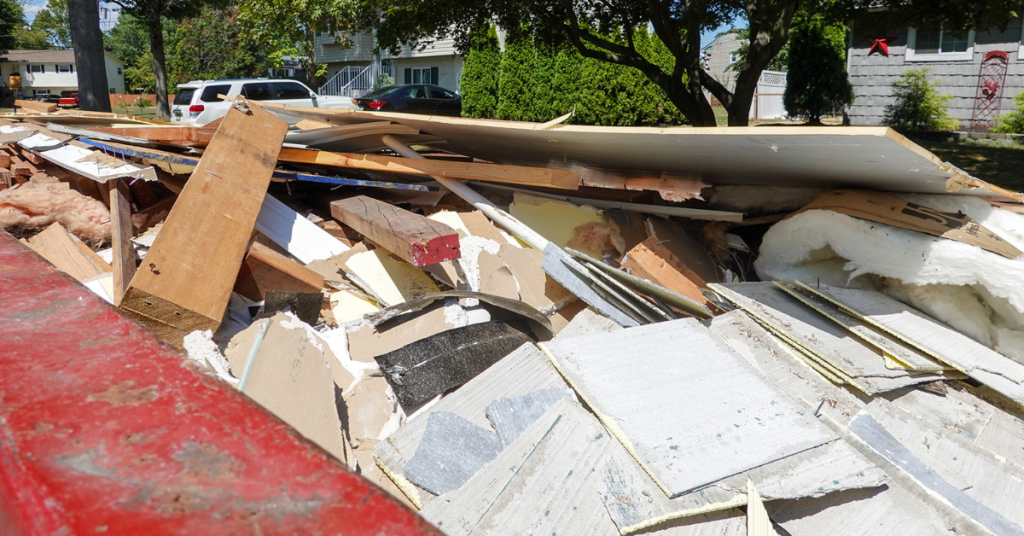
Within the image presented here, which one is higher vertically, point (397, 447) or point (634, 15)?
point (634, 15)

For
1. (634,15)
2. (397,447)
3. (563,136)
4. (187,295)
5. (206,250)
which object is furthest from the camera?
(634,15)

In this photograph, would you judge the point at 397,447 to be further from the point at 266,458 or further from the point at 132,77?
the point at 132,77

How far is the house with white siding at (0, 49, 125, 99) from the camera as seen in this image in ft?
204

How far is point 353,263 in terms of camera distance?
354 centimetres

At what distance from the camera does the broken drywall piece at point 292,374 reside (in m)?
2.38

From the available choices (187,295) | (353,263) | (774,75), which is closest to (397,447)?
(187,295)

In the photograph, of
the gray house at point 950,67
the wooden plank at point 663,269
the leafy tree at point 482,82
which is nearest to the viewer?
the wooden plank at point 663,269

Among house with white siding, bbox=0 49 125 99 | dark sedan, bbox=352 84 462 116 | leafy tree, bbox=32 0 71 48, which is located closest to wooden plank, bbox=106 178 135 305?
dark sedan, bbox=352 84 462 116

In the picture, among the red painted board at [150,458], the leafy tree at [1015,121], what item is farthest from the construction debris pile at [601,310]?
the leafy tree at [1015,121]

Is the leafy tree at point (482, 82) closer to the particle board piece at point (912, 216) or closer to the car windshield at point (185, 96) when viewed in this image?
the car windshield at point (185, 96)

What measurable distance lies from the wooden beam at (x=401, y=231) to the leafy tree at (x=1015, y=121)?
47.4 feet

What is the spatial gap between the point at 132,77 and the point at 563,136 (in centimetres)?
5592

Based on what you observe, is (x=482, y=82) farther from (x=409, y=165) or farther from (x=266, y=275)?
(x=266, y=275)

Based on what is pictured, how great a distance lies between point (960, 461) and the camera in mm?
2256
